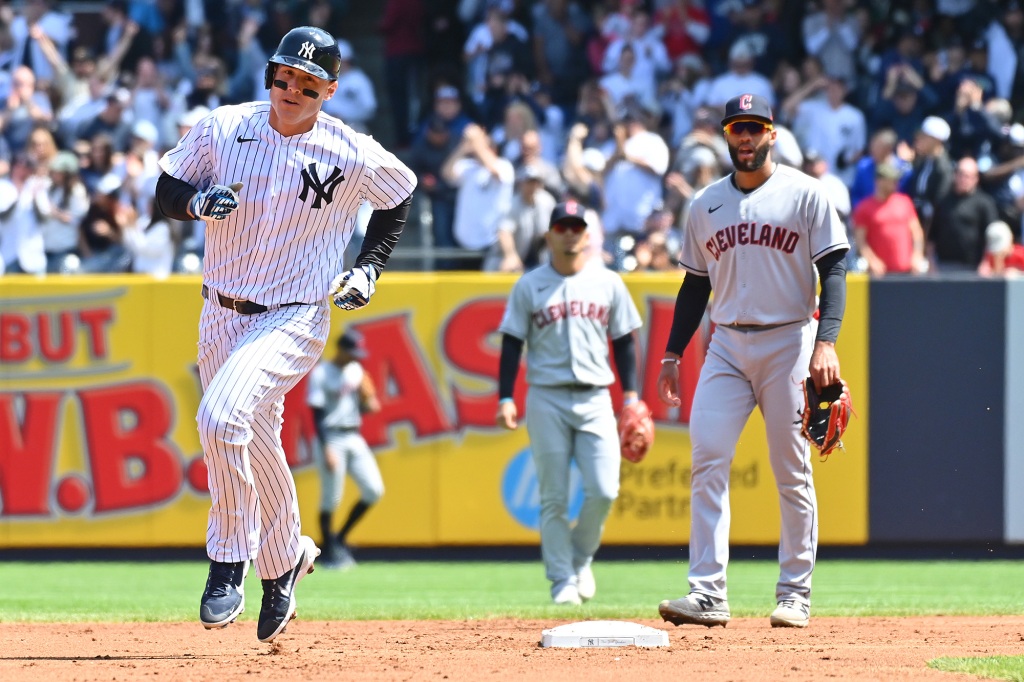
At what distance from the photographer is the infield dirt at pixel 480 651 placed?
584 cm

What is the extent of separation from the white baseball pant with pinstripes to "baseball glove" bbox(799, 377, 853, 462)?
7.19ft

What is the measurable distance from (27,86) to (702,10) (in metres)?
7.16

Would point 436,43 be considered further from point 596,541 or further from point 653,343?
point 596,541

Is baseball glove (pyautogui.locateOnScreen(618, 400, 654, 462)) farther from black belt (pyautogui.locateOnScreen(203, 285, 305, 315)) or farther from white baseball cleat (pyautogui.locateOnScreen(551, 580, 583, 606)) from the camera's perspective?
black belt (pyautogui.locateOnScreen(203, 285, 305, 315))

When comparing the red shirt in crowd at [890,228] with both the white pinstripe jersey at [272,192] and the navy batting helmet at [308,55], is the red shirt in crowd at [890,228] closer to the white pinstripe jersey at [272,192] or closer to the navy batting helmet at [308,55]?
the white pinstripe jersey at [272,192]

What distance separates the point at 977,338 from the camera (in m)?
12.4

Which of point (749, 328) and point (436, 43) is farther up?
point (436, 43)

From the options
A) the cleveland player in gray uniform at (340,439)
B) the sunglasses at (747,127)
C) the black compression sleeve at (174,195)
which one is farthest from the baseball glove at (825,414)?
the cleveland player in gray uniform at (340,439)

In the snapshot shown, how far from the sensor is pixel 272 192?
250 inches

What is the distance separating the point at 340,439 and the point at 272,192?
6.09m

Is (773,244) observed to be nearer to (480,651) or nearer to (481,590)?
(480,651)

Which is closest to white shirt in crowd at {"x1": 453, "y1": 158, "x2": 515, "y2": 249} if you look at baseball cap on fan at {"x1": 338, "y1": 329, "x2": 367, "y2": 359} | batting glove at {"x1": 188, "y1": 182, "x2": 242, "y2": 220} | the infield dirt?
baseball cap on fan at {"x1": 338, "y1": 329, "x2": 367, "y2": 359}

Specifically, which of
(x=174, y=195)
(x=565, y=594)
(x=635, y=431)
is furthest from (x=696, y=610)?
(x=174, y=195)

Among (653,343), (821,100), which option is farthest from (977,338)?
(821,100)
